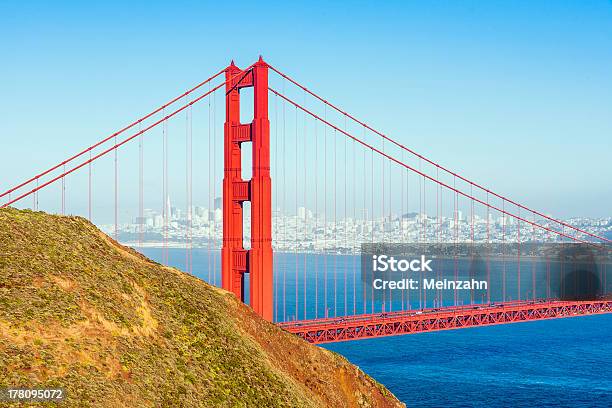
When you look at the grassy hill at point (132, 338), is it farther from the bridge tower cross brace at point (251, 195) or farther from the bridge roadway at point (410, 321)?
the bridge roadway at point (410, 321)

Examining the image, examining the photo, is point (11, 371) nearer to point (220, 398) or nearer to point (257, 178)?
point (220, 398)

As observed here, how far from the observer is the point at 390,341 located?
90.2 meters

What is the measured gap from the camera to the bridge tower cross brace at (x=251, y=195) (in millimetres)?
40531

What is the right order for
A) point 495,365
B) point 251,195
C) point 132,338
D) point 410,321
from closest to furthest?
point 132,338, point 251,195, point 410,321, point 495,365

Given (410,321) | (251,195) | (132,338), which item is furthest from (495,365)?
(132,338)

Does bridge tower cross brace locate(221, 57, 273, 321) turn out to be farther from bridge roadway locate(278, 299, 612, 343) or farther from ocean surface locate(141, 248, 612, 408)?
ocean surface locate(141, 248, 612, 408)

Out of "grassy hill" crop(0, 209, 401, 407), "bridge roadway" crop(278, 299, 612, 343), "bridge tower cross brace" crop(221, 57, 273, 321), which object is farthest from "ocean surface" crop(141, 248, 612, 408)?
"grassy hill" crop(0, 209, 401, 407)

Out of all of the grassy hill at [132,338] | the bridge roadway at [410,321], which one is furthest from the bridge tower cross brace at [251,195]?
the grassy hill at [132,338]

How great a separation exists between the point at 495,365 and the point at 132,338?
198ft

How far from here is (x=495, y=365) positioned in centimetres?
7412

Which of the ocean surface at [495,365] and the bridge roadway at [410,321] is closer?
the bridge roadway at [410,321]

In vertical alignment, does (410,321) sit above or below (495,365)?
above

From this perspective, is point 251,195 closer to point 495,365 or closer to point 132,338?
point 132,338

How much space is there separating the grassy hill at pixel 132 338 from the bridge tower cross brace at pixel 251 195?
8.43 metres
